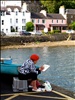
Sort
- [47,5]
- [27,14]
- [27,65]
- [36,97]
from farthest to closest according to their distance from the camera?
[47,5] < [27,14] < [27,65] < [36,97]

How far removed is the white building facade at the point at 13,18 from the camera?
79812mm

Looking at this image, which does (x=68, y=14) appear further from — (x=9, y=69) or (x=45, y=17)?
(x=9, y=69)

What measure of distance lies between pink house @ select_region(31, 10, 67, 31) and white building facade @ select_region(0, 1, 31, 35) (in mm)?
3353

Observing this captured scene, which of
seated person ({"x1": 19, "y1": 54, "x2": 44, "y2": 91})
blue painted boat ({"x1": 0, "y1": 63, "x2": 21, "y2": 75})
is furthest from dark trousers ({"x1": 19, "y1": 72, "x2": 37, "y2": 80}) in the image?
blue painted boat ({"x1": 0, "y1": 63, "x2": 21, "y2": 75})

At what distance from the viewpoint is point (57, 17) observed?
90.0 m

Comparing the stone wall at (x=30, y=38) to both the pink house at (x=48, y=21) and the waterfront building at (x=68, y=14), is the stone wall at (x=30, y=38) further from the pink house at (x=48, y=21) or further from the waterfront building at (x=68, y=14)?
the waterfront building at (x=68, y=14)

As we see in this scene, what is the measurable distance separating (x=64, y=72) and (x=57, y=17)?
61474mm

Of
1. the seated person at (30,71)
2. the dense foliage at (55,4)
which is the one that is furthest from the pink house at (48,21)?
the seated person at (30,71)

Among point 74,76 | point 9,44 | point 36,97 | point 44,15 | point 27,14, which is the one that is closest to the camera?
point 36,97

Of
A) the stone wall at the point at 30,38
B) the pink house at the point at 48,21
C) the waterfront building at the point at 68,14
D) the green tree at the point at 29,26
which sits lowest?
the stone wall at the point at 30,38

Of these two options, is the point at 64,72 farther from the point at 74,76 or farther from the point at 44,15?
the point at 44,15

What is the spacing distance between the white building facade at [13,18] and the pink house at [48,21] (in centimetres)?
335

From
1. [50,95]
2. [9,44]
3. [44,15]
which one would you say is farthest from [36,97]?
[44,15]

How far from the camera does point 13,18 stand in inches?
3216
